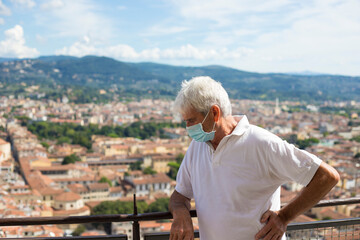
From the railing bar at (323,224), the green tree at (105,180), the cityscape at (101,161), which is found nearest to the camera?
the railing bar at (323,224)

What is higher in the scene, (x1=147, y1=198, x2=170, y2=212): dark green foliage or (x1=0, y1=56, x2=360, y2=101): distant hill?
(x1=0, y1=56, x2=360, y2=101): distant hill

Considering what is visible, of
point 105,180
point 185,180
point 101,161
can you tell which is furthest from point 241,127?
point 101,161

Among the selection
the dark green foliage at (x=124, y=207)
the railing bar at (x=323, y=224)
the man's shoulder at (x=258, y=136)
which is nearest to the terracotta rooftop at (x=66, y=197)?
the dark green foliage at (x=124, y=207)

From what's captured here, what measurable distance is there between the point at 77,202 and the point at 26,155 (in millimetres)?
10053

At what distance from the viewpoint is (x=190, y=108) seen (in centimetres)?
110

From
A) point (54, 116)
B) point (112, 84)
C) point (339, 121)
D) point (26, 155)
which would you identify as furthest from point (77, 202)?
point (112, 84)

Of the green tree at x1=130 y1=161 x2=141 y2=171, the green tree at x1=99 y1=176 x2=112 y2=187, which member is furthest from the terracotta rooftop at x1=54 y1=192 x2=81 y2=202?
the green tree at x1=130 y1=161 x2=141 y2=171

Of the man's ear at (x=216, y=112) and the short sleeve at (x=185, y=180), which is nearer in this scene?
the man's ear at (x=216, y=112)

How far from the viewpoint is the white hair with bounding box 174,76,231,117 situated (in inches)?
42.1

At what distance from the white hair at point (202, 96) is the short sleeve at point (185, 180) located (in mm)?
194

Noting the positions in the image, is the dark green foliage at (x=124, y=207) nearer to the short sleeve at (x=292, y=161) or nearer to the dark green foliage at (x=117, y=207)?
the dark green foliage at (x=117, y=207)

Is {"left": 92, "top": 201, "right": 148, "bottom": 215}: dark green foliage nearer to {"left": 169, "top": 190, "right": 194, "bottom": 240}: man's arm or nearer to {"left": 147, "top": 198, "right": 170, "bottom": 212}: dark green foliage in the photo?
{"left": 147, "top": 198, "right": 170, "bottom": 212}: dark green foliage

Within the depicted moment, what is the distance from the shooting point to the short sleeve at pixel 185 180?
122 centimetres

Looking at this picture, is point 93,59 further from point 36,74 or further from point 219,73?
point 219,73
